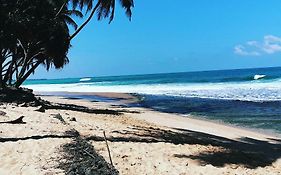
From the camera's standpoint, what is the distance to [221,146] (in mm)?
9977

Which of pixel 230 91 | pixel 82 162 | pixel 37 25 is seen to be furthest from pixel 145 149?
pixel 230 91

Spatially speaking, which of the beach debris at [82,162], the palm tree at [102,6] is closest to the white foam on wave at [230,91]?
the palm tree at [102,6]

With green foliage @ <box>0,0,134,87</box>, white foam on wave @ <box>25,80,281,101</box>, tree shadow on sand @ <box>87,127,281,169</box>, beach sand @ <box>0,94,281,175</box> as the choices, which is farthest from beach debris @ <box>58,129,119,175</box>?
white foam on wave @ <box>25,80,281,101</box>

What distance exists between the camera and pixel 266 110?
709 inches

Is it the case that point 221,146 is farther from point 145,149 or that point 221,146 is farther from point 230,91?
point 230,91

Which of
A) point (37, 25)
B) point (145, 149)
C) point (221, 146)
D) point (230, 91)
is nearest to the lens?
point (145, 149)

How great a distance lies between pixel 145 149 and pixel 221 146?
2.59m

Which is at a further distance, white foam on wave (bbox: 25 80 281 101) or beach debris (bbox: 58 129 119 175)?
white foam on wave (bbox: 25 80 281 101)

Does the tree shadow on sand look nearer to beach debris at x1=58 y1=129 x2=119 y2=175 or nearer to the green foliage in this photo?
beach debris at x1=58 y1=129 x2=119 y2=175

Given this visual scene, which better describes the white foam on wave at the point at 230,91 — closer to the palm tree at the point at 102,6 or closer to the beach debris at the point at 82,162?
the palm tree at the point at 102,6

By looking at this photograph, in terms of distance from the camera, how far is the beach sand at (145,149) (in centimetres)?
668

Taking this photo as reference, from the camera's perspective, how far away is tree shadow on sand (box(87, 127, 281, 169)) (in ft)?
26.3

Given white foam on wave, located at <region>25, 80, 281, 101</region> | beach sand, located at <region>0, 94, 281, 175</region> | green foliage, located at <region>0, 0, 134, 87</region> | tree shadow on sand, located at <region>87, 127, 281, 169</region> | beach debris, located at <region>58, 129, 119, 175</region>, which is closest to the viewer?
beach debris, located at <region>58, 129, 119, 175</region>

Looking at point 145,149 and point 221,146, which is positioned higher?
point 145,149
